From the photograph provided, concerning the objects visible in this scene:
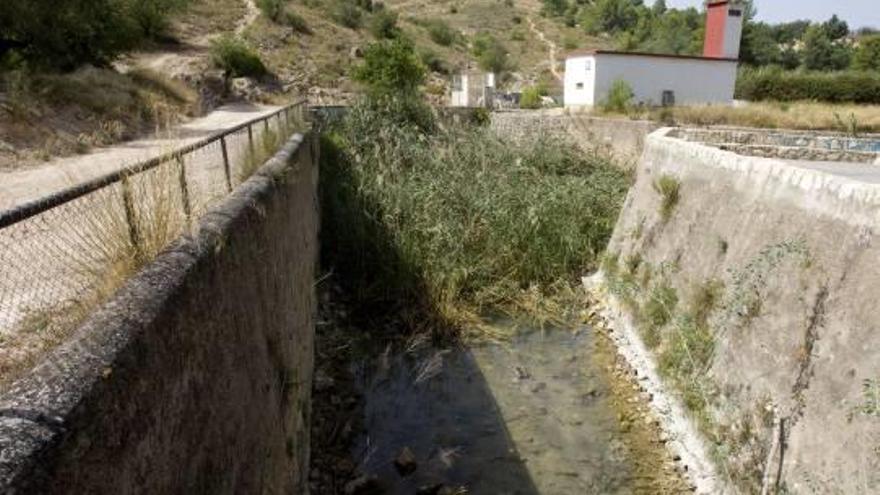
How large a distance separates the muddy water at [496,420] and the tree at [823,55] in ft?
227

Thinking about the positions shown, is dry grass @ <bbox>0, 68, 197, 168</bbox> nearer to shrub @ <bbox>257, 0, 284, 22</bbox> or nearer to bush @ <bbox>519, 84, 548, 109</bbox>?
bush @ <bbox>519, 84, 548, 109</bbox>

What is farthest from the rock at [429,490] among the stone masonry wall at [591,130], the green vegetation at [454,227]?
the stone masonry wall at [591,130]

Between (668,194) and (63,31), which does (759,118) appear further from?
(63,31)

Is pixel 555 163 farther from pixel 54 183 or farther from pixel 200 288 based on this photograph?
pixel 200 288

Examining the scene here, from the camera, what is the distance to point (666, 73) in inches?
1045

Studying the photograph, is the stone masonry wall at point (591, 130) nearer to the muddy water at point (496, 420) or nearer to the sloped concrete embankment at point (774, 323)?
the sloped concrete embankment at point (774, 323)

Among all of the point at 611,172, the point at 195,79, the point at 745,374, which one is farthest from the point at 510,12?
the point at 745,374

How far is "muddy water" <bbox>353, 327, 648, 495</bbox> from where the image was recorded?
6617 millimetres

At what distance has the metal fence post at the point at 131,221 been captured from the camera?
301 centimetres

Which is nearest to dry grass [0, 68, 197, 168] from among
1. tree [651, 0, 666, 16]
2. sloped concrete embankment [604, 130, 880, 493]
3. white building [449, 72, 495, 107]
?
sloped concrete embankment [604, 130, 880, 493]

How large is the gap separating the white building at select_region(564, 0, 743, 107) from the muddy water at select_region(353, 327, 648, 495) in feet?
61.3

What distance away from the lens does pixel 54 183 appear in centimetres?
873

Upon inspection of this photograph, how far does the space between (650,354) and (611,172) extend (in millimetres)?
9513

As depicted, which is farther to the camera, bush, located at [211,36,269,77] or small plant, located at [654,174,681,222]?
bush, located at [211,36,269,77]
